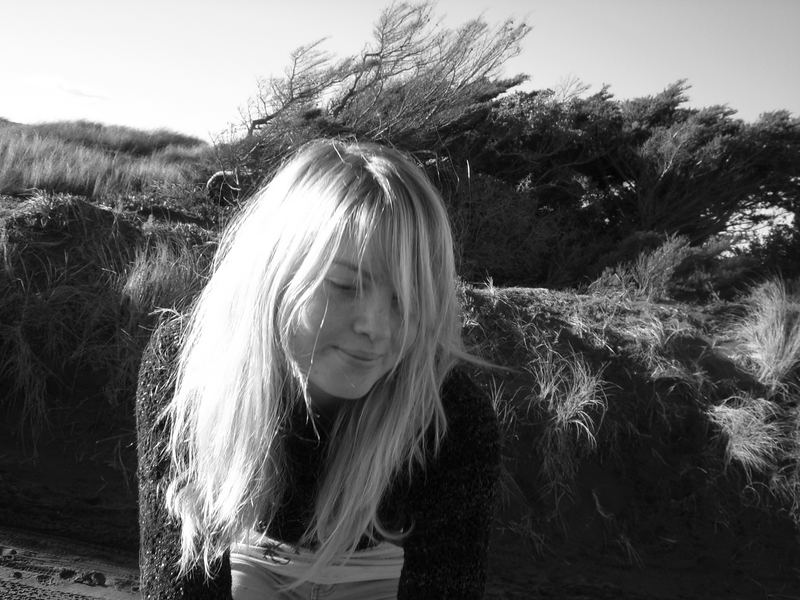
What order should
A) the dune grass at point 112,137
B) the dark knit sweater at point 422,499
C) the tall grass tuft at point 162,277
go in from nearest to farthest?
the dark knit sweater at point 422,499
the tall grass tuft at point 162,277
the dune grass at point 112,137

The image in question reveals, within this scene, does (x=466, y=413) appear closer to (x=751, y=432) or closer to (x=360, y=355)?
(x=360, y=355)

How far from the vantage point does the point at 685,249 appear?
588 cm

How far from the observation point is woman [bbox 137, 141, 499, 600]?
163cm

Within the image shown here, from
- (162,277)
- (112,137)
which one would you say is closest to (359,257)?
(162,277)

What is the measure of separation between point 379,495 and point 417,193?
0.70 m

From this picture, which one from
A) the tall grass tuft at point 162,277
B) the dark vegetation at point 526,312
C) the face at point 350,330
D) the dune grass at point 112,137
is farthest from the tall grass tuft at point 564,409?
the dune grass at point 112,137

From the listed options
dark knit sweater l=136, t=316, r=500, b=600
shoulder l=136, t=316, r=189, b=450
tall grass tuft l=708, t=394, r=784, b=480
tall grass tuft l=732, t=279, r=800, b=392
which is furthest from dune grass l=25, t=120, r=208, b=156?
dark knit sweater l=136, t=316, r=500, b=600

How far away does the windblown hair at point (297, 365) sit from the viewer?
5.32 feet

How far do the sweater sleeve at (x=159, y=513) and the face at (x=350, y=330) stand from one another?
40cm

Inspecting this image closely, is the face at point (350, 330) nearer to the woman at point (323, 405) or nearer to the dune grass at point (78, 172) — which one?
the woman at point (323, 405)

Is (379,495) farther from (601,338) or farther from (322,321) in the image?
(601,338)

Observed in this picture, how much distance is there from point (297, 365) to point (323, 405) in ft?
0.67

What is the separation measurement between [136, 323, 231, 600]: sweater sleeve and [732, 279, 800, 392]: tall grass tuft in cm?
353

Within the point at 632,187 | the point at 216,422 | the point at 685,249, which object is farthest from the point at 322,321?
the point at 632,187
